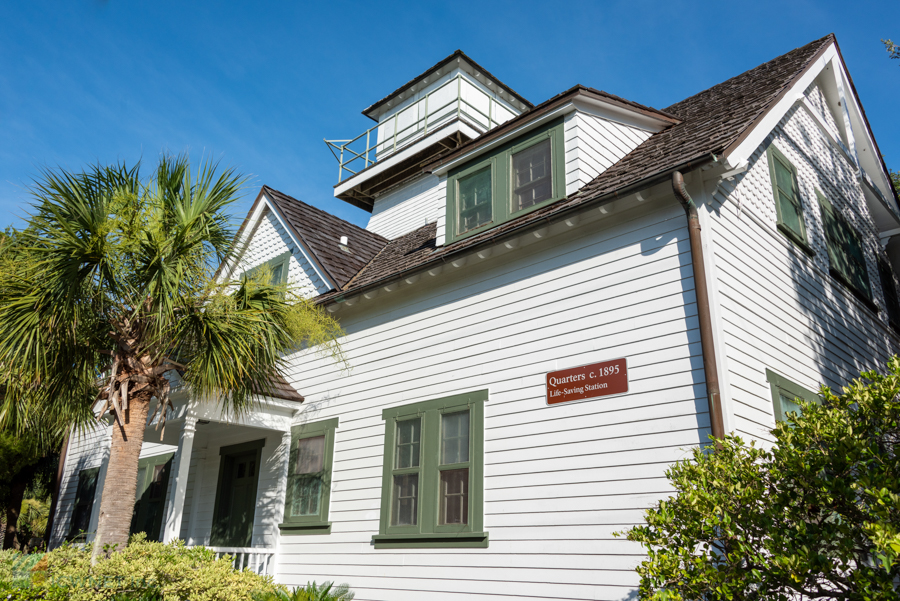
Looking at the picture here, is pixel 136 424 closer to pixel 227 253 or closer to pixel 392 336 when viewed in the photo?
pixel 227 253

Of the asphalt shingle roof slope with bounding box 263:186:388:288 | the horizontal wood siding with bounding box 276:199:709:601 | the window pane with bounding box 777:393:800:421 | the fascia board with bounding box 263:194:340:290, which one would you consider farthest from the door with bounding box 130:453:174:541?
the window pane with bounding box 777:393:800:421

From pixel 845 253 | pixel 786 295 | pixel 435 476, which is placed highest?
pixel 845 253

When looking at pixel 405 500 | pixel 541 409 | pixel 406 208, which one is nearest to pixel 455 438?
pixel 405 500

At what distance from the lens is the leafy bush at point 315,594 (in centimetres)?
835

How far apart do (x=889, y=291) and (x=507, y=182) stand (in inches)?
320

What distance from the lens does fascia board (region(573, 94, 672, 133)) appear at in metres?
9.67

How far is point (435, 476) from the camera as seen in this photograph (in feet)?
29.7

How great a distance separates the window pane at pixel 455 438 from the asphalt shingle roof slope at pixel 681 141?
229cm

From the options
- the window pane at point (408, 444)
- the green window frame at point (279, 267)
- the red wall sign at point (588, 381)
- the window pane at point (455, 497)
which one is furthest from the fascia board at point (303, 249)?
the red wall sign at point (588, 381)

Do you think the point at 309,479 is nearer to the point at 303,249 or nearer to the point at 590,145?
the point at 303,249

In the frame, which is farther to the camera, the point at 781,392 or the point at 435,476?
the point at 435,476

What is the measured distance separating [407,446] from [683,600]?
511 centimetres

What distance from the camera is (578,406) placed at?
7887 mm

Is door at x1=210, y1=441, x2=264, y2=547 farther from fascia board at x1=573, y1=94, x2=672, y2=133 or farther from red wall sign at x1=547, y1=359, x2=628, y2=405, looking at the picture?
fascia board at x1=573, y1=94, x2=672, y2=133
